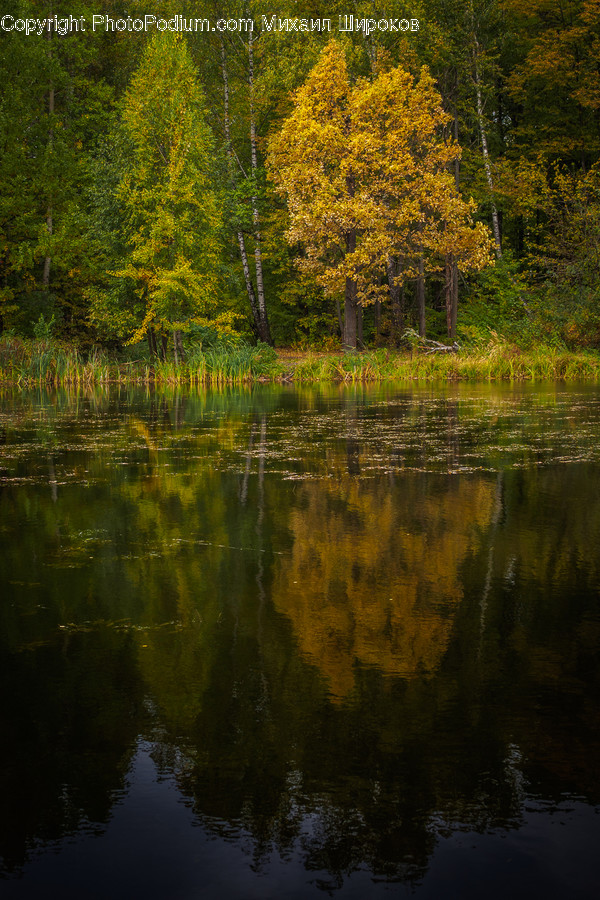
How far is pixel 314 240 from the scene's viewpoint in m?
38.7

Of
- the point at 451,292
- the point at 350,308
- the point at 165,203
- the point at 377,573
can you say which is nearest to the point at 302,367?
the point at 350,308

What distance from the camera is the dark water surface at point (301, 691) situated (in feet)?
8.84

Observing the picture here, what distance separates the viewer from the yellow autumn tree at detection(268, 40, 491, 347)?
1454 inches

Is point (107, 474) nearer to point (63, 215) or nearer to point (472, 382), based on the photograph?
point (472, 382)

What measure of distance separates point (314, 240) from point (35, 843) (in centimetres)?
3722

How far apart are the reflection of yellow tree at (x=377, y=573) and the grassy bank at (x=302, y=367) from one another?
2298 cm

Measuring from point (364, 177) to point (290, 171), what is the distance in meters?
3.21

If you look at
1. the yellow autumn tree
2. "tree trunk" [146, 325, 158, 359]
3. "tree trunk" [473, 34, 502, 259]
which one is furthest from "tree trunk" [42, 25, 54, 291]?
"tree trunk" [473, 34, 502, 259]

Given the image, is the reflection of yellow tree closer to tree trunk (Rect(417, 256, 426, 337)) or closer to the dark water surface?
the dark water surface

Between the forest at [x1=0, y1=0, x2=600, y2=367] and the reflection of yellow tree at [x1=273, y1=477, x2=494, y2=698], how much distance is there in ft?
85.3

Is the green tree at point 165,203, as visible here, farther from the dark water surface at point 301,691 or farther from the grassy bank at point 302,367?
the dark water surface at point 301,691

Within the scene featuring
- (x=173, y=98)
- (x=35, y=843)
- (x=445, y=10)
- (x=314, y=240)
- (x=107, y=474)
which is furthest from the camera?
(x=445, y=10)

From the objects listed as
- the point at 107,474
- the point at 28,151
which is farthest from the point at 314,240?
the point at 107,474

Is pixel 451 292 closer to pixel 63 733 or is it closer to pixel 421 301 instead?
pixel 421 301
